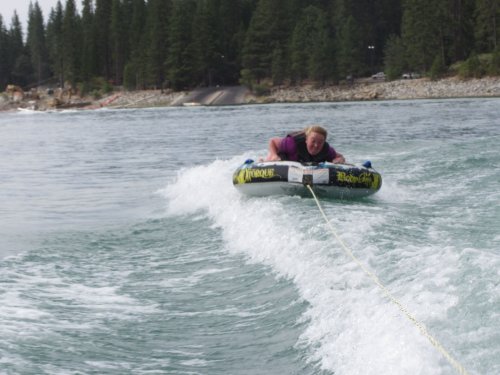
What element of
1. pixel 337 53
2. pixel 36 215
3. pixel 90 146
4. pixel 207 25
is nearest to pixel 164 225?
pixel 36 215

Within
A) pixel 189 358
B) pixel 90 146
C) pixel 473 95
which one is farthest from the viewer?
pixel 473 95

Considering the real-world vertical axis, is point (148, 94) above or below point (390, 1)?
below

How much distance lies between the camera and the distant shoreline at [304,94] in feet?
218

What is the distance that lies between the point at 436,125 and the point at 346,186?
66.3ft

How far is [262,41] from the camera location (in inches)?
3506

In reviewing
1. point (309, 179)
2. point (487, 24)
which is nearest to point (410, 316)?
point (309, 179)

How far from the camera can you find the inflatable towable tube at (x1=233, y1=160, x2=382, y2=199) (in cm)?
1149

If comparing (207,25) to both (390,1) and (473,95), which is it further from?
(473,95)

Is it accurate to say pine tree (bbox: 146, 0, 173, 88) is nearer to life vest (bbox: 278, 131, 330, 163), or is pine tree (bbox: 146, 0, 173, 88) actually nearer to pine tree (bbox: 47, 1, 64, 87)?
pine tree (bbox: 47, 1, 64, 87)

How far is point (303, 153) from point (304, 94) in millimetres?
67947

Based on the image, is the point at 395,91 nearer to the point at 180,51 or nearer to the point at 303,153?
the point at 180,51

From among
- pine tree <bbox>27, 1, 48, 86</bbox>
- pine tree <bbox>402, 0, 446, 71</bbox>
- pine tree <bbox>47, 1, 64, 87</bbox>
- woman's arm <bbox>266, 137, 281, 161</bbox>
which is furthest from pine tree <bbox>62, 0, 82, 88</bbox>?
woman's arm <bbox>266, 137, 281, 161</bbox>

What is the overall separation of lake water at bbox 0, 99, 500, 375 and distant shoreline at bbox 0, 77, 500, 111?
52.3 meters

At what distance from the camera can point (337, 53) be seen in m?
83.2
